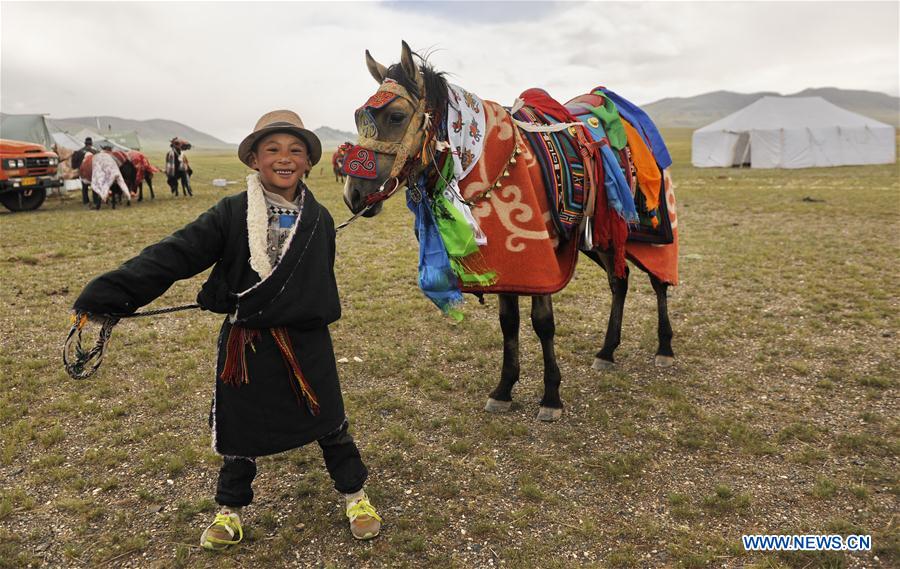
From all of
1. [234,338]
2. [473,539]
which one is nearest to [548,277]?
[473,539]

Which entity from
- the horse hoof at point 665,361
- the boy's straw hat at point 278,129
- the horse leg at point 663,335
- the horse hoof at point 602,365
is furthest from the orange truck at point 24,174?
the horse hoof at point 665,361

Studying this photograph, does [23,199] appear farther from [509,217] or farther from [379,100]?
[509,217]

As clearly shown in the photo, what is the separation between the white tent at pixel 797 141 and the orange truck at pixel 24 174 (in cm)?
2882

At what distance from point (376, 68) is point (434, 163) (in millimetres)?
688

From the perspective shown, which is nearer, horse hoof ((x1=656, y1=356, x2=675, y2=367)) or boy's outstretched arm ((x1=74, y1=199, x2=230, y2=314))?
boy's outstretched arm ((x1=74, y1=199, x2=230, y2=314))

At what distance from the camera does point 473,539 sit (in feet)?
9.61

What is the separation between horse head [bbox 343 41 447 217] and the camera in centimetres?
317

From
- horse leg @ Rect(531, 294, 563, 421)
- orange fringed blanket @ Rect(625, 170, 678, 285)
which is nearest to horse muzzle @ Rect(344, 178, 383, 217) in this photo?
horse leg @ Rect(531, 294, 563, 421)

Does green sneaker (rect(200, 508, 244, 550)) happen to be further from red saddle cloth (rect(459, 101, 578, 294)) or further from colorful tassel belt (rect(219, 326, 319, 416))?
red saddle cloth (rect(459, 101, 578, 294))

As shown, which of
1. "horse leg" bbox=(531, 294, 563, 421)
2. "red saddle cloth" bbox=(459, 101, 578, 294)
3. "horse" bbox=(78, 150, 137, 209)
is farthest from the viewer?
"horse" bbox=(78, 150, 137, 209)

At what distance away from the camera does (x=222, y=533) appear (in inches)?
111

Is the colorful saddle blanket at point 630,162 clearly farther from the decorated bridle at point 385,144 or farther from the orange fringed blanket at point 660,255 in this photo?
the decorated bridle at point 385,144

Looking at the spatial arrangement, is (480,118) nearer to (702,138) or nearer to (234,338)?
(234,338)

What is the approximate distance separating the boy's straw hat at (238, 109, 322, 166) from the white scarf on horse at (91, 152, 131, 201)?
50.8ft
